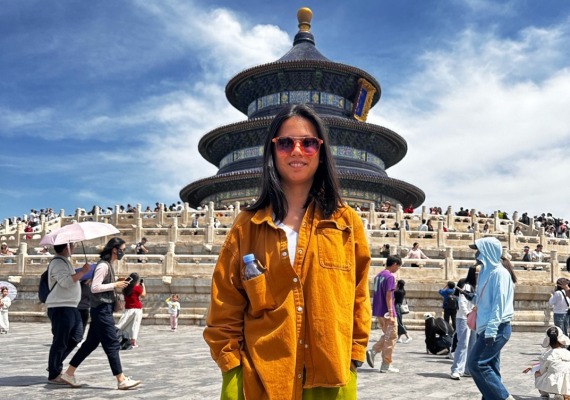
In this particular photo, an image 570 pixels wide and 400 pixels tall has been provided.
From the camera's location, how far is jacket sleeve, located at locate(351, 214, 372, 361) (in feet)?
10.3

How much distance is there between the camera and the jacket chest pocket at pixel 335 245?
3064mm

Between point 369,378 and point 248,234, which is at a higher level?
point 248,234

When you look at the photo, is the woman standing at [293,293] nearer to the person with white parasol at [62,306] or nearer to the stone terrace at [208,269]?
the person with white parasol at [62,306]

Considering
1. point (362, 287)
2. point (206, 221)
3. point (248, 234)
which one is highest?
point (206, 221)

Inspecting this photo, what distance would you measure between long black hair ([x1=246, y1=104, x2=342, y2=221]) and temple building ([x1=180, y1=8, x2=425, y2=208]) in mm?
33687

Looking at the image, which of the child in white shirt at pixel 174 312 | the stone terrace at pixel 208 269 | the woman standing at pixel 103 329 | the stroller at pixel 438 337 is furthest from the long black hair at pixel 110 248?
the stone terrace at pixel 208 269

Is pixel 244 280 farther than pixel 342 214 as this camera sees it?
No

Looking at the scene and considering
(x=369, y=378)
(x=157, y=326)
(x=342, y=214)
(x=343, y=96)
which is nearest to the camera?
(x=342, y=214)

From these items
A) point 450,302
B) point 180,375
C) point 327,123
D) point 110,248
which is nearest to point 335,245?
point 110,248

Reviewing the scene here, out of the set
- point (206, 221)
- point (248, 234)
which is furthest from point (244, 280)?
point (206, 221)

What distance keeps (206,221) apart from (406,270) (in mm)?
11318

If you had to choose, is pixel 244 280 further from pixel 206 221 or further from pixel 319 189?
pixel 206 221

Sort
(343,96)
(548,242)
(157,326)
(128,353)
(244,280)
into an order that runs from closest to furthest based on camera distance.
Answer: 1. (244,280)
2. (128,353)
3. (157,326)
4. (548,242)
5. (343,96)

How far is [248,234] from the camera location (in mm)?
3199
